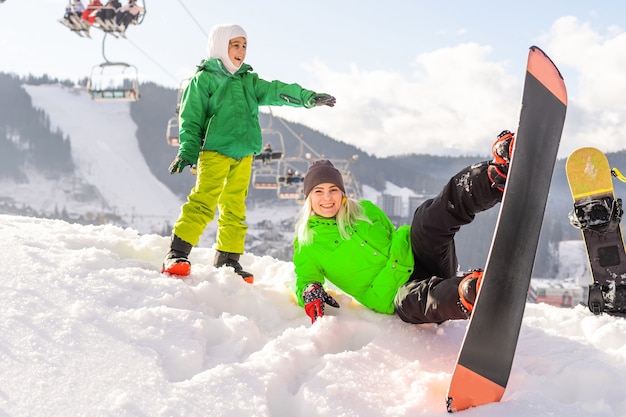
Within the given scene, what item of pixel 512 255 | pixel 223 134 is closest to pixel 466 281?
pixel 512 255

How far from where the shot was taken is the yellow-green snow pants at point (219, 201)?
319 centimetres

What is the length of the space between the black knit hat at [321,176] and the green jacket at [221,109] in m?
0.61

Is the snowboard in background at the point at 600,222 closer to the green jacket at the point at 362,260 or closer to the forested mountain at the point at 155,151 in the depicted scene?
the green jacket at the point at 362,260

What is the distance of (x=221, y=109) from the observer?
3.28m

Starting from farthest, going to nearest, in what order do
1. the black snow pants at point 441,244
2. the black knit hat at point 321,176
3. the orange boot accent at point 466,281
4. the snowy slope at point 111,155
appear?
the snowy slope at point 111,155
the black knit hat at point 321,176
the black snow pants at point 441,244
the orange boot accent at point 466,281

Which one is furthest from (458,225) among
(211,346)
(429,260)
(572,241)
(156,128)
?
(572,241)

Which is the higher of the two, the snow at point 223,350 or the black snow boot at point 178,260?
the black snow boot at point 178,260

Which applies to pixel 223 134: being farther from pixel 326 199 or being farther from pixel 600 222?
pixel 600 222

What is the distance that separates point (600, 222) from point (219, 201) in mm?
2466

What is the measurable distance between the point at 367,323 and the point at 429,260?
47 cm

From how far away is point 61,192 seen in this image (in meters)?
105

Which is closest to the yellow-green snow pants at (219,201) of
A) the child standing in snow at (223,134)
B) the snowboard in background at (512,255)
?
Answer: the child standing in snow at (223,134)

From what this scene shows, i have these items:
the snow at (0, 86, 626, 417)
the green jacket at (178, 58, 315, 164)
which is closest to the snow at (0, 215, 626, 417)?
the snow at (0, 86, 626, 417)

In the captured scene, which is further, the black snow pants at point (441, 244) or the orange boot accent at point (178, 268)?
the orange boot accent at point (178, 268)
